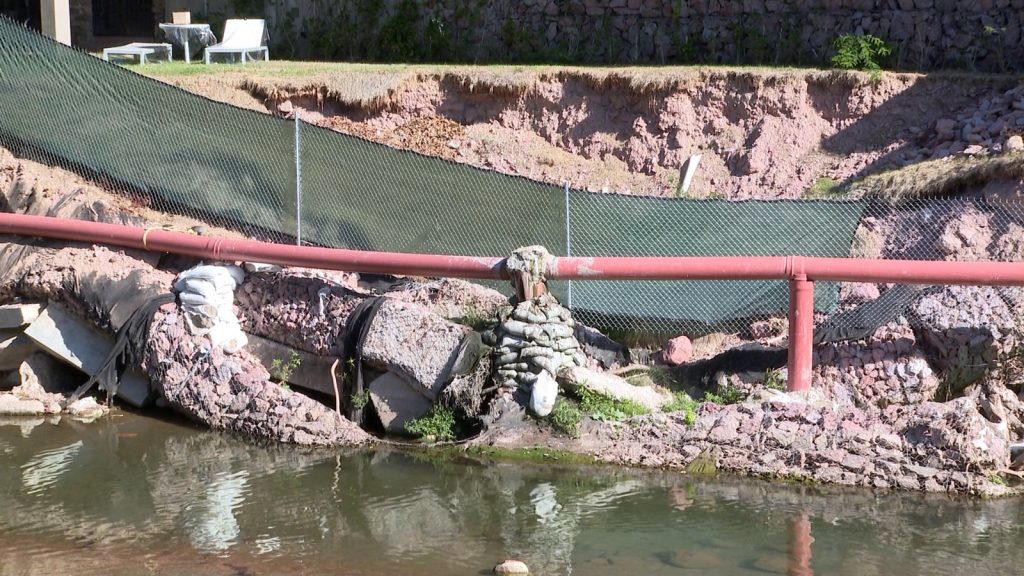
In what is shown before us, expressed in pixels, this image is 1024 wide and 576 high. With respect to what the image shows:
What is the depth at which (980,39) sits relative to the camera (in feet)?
54.3

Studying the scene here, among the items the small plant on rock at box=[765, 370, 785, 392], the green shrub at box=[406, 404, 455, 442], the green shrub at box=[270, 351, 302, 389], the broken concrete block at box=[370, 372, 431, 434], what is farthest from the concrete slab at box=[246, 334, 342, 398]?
the small plant on rock at box=[765, 370, 785, 392]

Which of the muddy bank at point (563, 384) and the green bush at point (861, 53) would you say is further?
the green bush at point (861, 53)

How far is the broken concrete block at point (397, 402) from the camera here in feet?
32.0

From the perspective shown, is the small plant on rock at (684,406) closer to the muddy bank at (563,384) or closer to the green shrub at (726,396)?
the muddy bank at (563,384)

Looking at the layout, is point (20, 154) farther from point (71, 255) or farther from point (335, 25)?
point (335, 25)

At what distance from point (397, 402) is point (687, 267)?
2549 mm

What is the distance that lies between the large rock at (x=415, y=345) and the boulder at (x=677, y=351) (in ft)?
5.76

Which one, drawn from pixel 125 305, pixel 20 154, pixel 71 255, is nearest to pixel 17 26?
pixel 20 154

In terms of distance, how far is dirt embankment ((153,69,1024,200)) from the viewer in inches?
617

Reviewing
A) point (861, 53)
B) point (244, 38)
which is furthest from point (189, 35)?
point (861, 53)

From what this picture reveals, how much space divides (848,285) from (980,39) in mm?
7919

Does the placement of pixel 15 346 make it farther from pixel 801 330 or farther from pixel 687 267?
pixel 801 330

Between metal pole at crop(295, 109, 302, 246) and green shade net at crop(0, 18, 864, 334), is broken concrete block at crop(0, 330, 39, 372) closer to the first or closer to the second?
green shade net at crop(0, 18, 864, 334)

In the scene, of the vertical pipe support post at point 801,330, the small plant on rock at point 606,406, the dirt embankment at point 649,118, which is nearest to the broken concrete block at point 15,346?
the small plant on rock at point 606,406
